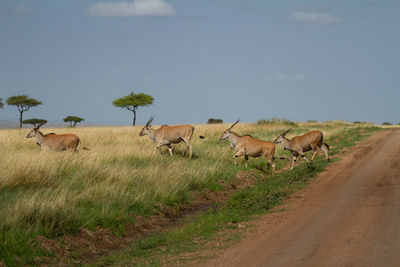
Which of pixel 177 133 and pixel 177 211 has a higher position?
pixel 177 133

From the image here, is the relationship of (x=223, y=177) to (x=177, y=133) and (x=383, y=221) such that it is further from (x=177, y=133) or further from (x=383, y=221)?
(x=383, y=221)

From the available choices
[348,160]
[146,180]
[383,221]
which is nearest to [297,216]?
[383,221]

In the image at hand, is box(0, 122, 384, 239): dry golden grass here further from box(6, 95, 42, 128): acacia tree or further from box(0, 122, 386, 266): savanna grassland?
box(6, 95, 42, 128): acacia tree

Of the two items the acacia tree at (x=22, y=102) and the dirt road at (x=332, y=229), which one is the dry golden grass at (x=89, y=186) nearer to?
the dirt road at (x=332, y=229)

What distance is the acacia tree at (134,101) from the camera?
79.0 meters

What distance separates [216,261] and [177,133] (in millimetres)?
13974

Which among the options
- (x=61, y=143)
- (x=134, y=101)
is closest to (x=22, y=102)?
(x=134, y=101)

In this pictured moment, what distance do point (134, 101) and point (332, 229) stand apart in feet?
236

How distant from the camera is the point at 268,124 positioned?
4703cm

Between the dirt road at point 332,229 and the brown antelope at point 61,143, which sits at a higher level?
the brown antelope at point 61,143

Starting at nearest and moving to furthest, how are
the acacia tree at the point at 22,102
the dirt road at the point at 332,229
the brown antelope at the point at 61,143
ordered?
the dirt road at the point at 332,229 < the brown antelope at the point at 61,143 < the acacia tree at the point at 22,102

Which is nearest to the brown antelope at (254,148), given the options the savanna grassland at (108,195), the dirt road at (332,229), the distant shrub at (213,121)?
the savanna grassland at (108,195)

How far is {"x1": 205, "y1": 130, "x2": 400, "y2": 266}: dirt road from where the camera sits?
6.88 meters

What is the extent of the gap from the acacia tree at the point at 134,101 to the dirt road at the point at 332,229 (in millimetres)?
65790
